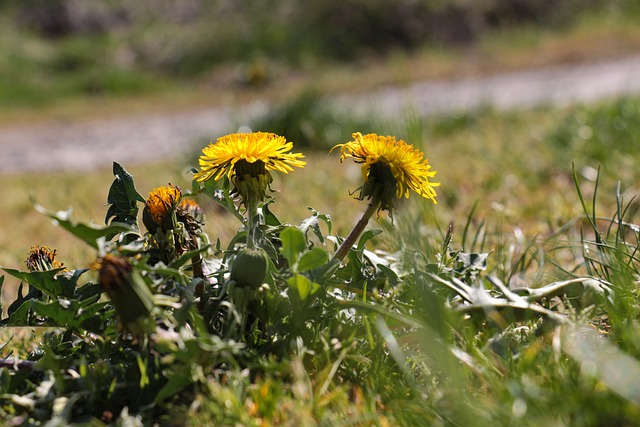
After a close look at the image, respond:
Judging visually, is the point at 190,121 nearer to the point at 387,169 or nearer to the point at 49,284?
the point at 49,284

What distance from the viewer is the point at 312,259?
147 cm

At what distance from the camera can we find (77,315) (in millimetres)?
1503

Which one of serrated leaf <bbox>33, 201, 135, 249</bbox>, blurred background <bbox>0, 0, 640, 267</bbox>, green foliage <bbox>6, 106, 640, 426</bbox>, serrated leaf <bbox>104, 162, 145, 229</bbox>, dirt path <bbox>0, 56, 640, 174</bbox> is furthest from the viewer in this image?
dirt path <bbox>0, 56, 640, 174</bbox>

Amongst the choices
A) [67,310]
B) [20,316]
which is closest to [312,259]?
[67,310]

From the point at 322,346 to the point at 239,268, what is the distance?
263 mm

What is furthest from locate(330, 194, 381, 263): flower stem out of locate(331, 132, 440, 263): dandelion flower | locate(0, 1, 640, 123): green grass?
locate(0, 1, 640, 123): green grass

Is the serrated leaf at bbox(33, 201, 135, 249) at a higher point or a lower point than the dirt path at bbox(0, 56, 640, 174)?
lower

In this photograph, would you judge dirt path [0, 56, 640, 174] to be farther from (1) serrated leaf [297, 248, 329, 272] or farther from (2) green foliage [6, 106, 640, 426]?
(1) serrated leaf [297, 248, 329, 272]

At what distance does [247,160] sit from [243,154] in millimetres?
18

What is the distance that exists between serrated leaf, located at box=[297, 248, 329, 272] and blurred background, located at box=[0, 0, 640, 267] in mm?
4634

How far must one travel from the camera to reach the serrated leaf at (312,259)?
146cm

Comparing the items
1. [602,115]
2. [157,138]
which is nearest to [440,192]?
[602,115]

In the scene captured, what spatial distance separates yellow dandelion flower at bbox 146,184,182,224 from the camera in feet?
5.24

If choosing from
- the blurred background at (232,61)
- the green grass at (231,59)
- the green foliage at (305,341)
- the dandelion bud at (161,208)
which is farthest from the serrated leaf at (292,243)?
the green grass at (231,59)
